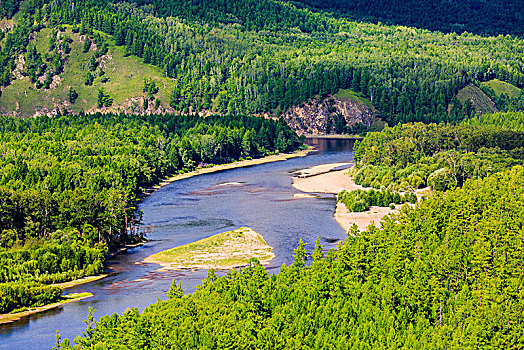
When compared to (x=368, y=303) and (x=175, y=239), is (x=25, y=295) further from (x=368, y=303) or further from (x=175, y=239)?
(x=368, y=303)

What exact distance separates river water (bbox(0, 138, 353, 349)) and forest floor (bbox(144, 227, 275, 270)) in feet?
8.32

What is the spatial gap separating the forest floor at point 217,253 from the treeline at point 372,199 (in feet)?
117

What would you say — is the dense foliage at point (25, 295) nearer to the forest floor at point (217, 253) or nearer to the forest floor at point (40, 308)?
the forest floor at point (40, 308)

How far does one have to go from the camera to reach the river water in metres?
99.6

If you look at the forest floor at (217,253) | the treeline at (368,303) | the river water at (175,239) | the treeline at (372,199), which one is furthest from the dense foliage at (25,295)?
the treeline at (372,199)

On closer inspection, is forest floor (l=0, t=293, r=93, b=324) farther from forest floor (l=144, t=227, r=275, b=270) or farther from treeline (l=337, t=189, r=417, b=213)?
treeline (l=337, t=189, r=417, b=213)

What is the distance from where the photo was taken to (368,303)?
90688mm

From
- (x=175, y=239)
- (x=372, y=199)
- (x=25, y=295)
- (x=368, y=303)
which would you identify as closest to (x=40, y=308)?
(x=25, y=295)

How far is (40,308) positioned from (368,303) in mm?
47423

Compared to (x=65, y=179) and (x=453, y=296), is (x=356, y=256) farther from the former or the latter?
(x=65, y=179)

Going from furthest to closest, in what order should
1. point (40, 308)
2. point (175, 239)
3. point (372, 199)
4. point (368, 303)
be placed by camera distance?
1. point (372, 199)
2. point (175, 239)
3. point (40, 308)
4. point (368, 303)

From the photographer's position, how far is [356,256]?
106 m

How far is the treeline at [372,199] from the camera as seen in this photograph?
17675 centimetres

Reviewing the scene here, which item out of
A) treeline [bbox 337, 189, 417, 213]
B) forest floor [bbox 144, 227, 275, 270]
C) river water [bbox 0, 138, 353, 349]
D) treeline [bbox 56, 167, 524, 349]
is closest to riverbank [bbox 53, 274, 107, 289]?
river water [bbox 0, 138, 353, 349]
